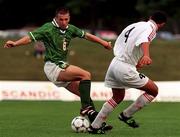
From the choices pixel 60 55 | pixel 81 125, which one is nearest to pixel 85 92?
pixel 81 125

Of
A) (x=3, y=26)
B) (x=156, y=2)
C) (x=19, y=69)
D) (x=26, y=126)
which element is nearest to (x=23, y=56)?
(x=19, y=69)

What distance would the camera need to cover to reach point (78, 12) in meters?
62.6

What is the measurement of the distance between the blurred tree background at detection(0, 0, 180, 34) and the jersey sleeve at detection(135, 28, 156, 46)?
48729 millimetres

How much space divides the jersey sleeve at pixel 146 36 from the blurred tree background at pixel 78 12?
48729 mm

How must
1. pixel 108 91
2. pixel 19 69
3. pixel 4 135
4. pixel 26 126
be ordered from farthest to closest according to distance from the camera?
pixel 19 69, pixel 108 91, pixel 26 126, pixel 4 135

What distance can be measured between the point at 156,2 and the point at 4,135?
1913 inches

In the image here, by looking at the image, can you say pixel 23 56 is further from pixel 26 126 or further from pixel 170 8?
pixel 26 126

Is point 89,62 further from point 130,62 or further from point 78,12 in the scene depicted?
point 130,62

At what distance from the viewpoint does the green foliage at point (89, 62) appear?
131 ft

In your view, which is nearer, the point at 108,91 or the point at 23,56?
the point at 108,91

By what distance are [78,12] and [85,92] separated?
5028cm

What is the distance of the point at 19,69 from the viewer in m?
41.5

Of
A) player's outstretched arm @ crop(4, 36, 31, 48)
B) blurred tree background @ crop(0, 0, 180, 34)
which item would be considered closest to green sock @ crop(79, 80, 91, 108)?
player's outstretched arm @ crop(4, 36, 31, 48)

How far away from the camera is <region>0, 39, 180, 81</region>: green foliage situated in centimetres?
4003
